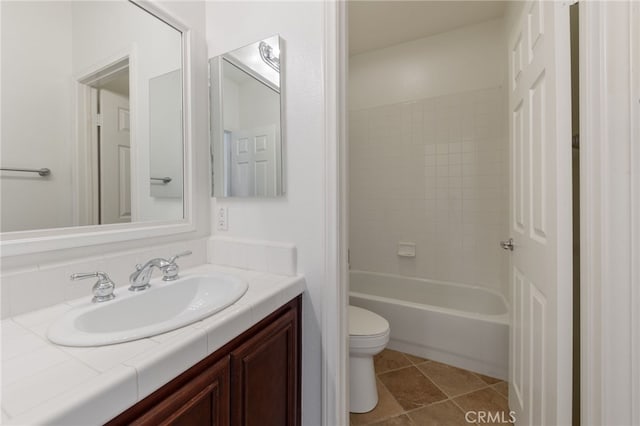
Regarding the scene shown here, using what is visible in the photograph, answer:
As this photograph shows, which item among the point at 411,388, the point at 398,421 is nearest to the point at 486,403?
the point at 411,388

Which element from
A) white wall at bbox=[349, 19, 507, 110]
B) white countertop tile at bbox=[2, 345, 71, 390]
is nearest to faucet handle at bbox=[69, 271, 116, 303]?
white countertop tile at bbox=[2, 345, 71, 390]

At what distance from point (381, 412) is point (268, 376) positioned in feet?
3.10

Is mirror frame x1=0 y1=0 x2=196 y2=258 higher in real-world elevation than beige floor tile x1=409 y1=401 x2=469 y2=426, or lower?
higher

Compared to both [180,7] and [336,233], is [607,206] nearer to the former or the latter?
[336,233]

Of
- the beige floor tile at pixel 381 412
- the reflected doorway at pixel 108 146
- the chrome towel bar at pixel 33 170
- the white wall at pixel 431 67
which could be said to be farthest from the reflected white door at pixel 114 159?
the white wall at pixel 431 67

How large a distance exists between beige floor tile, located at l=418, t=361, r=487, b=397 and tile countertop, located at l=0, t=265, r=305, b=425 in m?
1.52

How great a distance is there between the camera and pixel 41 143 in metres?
0.83

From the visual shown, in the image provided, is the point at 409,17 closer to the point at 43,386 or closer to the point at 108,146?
the point at 108,146

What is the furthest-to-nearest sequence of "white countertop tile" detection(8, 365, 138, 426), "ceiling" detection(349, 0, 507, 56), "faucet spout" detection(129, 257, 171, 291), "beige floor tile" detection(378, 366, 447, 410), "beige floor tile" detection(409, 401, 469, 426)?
"ceiling" detection(349, 0, 507, 56), "beige floor tile" detection(378, 366, 447, 410), "beige floor tile" detection(409, 401, 469, 426), "faucet spout" detection(129, 257, 171, 291), "white countertop tile" detection(8, 365, 138, 426)

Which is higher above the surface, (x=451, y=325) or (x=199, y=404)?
(x=199, y=404)

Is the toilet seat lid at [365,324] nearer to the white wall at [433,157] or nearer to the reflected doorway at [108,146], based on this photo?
the white wall at [433,157]

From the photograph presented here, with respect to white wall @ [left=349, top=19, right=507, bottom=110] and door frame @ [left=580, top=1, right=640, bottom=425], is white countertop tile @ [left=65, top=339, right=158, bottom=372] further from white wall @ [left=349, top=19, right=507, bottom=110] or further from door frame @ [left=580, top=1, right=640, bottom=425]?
white wall @ [left=349, top=19, right=507, bottom=110]

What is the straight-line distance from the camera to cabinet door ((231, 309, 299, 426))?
0.76m

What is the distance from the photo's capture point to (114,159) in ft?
3.33
